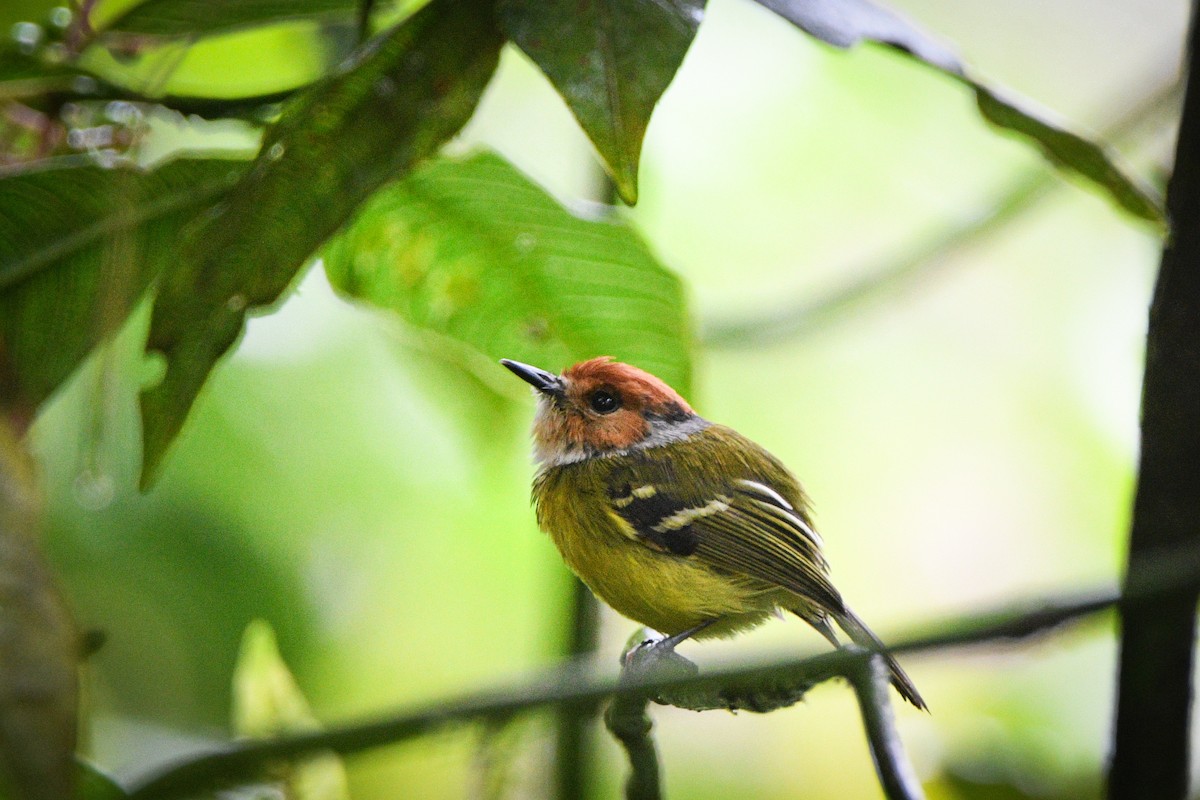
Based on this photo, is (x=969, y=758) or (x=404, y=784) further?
(x=404, y=784)

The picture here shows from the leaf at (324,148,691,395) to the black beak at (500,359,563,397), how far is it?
16mm

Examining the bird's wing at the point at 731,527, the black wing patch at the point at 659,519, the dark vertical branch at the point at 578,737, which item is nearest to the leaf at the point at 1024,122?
the bird's wing at the point at 731,527

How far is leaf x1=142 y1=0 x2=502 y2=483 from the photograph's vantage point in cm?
103

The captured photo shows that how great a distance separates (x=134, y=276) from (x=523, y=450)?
94 cm

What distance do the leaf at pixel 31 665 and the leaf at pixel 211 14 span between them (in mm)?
696

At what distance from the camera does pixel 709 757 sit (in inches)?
106

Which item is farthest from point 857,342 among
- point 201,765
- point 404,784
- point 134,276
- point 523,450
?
point 201,765

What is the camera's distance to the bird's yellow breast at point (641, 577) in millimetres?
1258

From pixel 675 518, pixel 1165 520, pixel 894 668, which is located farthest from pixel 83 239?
pixel 1165 520

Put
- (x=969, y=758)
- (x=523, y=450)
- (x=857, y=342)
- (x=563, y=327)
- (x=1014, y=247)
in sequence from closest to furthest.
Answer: (x=563, y=327) < (x=969, y=758) < (x=523, y=450) < (x=857, y=342) < (x=1014, y=247)

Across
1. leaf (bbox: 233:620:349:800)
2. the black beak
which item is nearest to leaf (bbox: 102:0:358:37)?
the black beak

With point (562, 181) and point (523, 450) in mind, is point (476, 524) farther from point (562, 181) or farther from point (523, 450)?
point (562, 181)

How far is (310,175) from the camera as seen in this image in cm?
106

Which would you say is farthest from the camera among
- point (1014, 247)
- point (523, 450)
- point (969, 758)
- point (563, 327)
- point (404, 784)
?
point (1014, 247)
